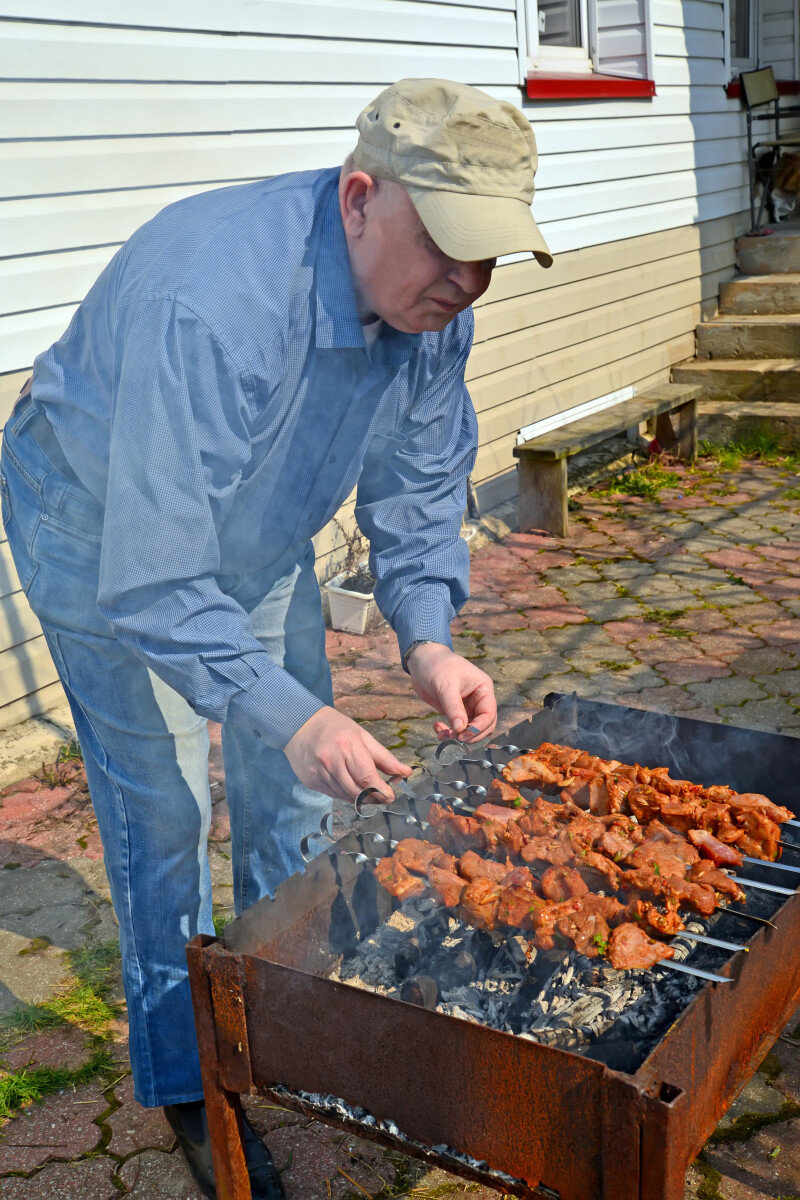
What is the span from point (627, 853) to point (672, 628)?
3846 mm

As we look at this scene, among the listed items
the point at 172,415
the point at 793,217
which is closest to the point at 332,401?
the point at 172,415

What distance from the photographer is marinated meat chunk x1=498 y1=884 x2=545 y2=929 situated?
223 centimetres

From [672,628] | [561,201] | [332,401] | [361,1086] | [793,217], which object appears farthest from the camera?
[793,217]

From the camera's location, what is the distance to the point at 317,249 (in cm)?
219

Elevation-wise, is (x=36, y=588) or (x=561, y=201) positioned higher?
(x=561, y=201)

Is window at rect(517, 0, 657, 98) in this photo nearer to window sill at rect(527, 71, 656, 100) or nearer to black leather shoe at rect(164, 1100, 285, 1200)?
window sill at rect(527, 71, 656, 100)

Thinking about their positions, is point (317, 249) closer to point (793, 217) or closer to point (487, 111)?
point (487, 111)

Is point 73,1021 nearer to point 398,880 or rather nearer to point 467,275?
point 398,880

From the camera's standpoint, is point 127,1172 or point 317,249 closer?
point 317,249

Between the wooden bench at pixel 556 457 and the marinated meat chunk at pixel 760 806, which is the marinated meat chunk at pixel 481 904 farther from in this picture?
the wooden bench at pixel 556 457

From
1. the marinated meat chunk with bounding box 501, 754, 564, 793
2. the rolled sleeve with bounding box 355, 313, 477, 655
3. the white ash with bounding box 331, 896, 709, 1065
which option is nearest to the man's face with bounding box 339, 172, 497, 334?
the rolled sleeve with bounding box 355, 313, 477, 655

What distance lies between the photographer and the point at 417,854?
93.7 inches

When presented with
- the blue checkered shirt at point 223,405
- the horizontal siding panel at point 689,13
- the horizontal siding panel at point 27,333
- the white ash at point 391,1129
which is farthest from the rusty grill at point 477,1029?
the horizontal siding panel at point 689,13

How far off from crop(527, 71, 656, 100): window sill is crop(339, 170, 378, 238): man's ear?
6314mm
